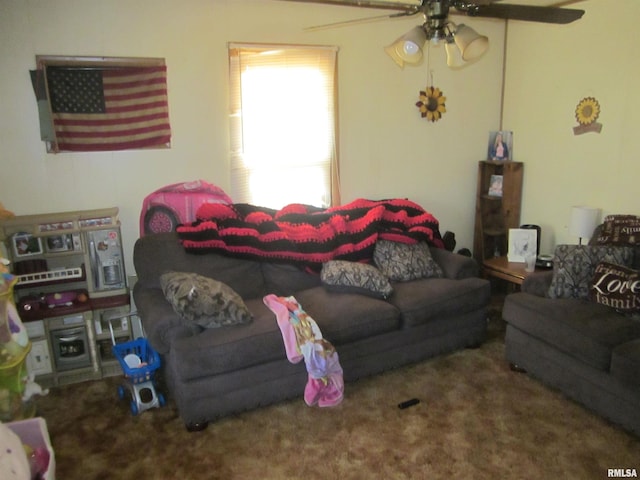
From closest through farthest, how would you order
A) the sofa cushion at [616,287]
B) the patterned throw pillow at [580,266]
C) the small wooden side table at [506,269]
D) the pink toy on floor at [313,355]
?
1. the pink toy on floor at [313,355]
2. the sofa cushion at [616,287]
3. the patterned throw pillow at [580,266]
4. the small wooden side table at [506,269]

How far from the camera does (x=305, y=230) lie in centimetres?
344

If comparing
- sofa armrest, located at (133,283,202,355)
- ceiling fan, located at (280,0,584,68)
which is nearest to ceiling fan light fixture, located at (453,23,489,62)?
ceiling fan, located at (280,0,584,68)

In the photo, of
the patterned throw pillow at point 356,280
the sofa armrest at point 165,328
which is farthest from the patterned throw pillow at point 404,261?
the sofa armrest at point 165,328

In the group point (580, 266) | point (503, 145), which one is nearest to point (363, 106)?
point (503, 145)

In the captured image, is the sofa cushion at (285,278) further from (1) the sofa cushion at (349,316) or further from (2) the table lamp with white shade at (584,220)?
(2) the table lamp with white shade at (584,220)

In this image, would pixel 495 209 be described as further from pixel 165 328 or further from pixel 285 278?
pixel 165 328

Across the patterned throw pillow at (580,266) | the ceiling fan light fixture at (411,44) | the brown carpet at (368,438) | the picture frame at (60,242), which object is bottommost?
the brown carpet at (368,438)

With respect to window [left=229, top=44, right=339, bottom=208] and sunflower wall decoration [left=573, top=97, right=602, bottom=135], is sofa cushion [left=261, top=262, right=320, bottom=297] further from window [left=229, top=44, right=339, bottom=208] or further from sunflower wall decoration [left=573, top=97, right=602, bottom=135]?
sunflower wall decoration [left=573, top=97, right=602, bottom=135]

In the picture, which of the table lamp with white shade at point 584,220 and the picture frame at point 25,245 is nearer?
the picture frame at point 25,245

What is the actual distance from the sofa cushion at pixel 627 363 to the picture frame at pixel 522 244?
158 centimetres

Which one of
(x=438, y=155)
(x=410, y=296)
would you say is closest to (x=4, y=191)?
(x=410, y=296)

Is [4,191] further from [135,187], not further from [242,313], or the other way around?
[242,313]

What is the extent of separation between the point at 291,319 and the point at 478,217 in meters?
2.50

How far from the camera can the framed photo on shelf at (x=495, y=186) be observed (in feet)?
14.8
